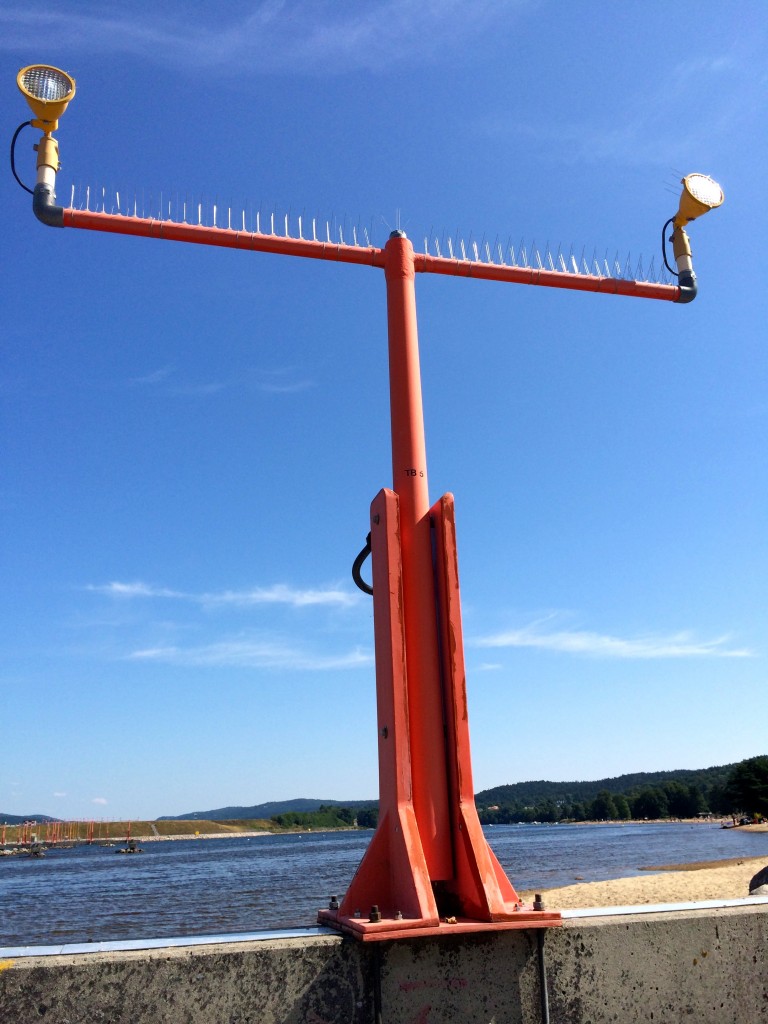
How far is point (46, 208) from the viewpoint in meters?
5.18

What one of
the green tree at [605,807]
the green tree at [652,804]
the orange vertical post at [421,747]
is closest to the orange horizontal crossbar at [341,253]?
the orange vertical post at [421,747]

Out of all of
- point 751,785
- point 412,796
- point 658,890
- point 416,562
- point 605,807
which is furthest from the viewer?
point 605,807

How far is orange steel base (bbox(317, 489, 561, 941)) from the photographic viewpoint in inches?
157

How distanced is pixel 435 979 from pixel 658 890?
94.6 feet

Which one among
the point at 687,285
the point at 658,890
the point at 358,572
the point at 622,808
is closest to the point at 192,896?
the point at 658,890

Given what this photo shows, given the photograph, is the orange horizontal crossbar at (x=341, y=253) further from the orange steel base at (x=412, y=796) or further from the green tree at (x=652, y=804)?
the green tree at (x=652, y=804)

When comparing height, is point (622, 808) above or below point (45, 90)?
below

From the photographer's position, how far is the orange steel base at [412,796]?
400cm

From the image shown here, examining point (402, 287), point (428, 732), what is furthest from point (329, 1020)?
point (402, 287)

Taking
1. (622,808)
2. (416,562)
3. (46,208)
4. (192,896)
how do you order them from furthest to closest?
1. (622,808)
2. (192,896)
3. (46,208)
4. (416,562)

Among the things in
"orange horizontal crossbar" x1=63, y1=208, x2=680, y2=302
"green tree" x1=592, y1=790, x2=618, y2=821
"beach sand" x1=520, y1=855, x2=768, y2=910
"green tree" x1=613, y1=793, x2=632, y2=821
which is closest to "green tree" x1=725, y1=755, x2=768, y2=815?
"beach sand" x1=520, y1=855, x2=768, y2=910

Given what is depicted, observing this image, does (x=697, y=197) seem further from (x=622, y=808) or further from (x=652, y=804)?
(x=622, y=808)

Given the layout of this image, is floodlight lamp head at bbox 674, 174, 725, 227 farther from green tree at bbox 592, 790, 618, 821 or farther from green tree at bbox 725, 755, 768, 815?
green tree at bbox 592, 790, 618, 821

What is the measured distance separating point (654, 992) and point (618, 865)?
48908mm
